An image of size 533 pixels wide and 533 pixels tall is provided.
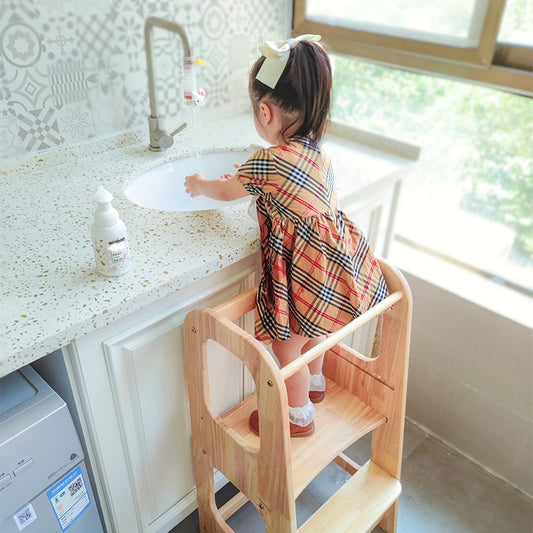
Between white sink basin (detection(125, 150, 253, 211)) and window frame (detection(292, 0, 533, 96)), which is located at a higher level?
window frame (detection(292, 0, 533, 96))

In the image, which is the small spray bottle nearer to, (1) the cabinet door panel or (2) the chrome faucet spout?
(2) the chrome faucet spout

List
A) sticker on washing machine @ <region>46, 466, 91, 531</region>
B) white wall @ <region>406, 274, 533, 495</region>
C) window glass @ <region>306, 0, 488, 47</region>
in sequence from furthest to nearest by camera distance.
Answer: white wall @ <region>406, 274, 533, 495</region>
window glass @ <region>306, 0, 488, 47</region>
sticker on washing machine @ <region>46, 466, 91, 531</region>

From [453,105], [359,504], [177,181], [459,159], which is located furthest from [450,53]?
[359,504]

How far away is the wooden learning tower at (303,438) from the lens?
920 millimetres

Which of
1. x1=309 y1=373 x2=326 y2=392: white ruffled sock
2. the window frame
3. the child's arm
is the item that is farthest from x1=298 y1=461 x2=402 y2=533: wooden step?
the window frame

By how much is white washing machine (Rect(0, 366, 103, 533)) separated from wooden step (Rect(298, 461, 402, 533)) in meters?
0.52

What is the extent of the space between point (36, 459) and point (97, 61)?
97 cm

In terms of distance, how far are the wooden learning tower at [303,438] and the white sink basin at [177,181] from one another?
0.45 m

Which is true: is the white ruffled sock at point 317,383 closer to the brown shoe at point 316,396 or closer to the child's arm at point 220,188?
the brown shoe at point 316,396

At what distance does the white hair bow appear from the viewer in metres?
0.89

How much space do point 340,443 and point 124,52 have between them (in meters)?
1.13

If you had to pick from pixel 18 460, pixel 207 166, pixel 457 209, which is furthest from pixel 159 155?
pixel 457 209

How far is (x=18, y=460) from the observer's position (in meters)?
0.84

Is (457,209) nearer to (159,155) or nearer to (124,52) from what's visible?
(159,155)
